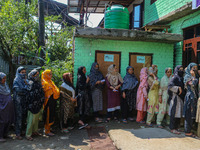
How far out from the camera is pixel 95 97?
17.4 ft

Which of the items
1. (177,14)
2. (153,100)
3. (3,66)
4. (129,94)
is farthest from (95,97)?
(177,14)

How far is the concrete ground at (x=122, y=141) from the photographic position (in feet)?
11.7

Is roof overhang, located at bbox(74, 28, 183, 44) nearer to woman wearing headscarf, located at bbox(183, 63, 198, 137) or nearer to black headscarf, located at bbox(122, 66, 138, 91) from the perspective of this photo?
black headscarf, located at bbox(122, 66, 138, 91)

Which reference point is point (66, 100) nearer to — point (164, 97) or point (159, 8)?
point (164, 97)

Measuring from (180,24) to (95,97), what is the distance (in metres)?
4.25

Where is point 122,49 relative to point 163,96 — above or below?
above

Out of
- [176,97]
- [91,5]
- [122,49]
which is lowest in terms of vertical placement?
[176,97]

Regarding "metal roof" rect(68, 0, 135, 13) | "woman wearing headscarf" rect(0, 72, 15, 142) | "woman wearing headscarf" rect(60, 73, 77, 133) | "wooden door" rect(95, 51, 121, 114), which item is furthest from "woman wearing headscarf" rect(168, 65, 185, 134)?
"metal roof" rect(68, 0, 135, 13)

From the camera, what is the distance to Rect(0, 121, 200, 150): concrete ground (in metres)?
3.58

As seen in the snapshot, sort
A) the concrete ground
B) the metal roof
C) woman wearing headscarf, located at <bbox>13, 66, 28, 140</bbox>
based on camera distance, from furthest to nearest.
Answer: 1. the metal roof
2. woman wearing headscarf, located at <bbox>13, 66, 28, 140</bbox>
3. the concrete ground

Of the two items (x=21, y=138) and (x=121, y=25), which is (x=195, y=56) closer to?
(x=121, y=25)

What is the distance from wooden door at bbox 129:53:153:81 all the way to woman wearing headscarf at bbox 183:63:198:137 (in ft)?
6.31

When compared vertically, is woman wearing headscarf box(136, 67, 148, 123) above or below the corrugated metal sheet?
below

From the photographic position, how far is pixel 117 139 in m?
3.84
